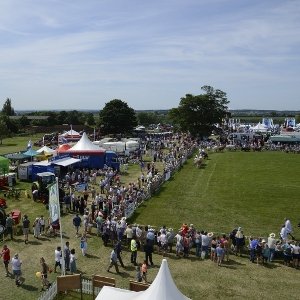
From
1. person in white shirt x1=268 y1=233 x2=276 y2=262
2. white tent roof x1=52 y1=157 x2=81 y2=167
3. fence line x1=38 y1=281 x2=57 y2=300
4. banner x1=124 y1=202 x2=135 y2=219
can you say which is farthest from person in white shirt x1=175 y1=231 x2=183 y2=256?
white tent roof x1=52 y1=157 x2=81 y2=167

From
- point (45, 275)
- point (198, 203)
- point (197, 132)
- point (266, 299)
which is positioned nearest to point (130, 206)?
point (198, 203)

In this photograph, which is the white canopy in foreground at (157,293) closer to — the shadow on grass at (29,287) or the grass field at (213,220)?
the grass field at (213,220)

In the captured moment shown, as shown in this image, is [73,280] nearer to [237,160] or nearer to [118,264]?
[118,264]

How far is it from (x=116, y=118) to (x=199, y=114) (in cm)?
1551

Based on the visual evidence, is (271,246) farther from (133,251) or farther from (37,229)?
(37,229)

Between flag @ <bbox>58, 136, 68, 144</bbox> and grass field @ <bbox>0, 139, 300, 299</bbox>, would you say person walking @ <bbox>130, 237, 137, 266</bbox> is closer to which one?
grass field @ <bbox>0, 139, 300, 299</bbox>

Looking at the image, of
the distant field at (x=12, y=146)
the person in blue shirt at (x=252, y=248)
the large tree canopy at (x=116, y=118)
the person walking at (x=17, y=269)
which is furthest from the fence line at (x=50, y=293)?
the large tree canopy at (x=116, y=118)

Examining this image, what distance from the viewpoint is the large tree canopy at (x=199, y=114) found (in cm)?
6588

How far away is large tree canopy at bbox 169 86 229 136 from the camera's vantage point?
65875mm

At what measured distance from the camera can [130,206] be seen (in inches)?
822

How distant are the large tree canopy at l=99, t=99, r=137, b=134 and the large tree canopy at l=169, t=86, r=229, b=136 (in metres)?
10.6

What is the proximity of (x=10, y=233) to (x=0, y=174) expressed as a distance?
44.2 ft

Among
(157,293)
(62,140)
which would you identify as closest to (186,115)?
(62,140)

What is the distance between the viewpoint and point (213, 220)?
20641 millimetres
